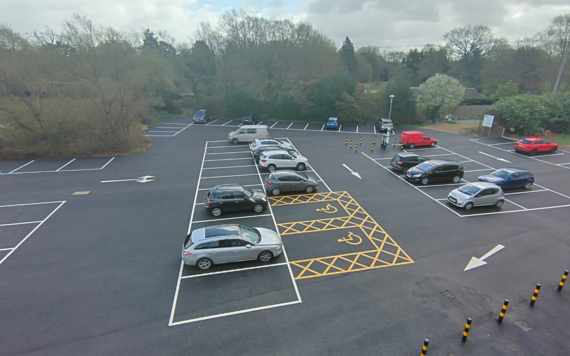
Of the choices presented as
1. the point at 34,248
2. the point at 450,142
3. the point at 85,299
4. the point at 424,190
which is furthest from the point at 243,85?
the point at 85,299

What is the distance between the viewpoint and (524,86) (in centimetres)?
4969

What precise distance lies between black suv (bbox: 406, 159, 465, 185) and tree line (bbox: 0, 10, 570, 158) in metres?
19.0

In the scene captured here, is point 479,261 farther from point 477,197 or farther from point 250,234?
point 250,234

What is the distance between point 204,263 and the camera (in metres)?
10.7

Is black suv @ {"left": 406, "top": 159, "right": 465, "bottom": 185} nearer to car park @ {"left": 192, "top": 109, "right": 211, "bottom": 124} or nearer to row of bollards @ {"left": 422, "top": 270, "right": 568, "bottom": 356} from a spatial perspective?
row of bollards @ {"left": 422, "top": 270, "right": 568, "bottom": 356}

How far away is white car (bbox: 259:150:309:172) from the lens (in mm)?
20625

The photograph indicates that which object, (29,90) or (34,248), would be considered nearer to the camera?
(34,248)

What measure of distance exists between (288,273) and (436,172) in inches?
534

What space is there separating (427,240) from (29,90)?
31.2 m

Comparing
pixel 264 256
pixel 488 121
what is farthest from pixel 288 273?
pixel 488 121

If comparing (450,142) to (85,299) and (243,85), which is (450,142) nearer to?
(243,85)

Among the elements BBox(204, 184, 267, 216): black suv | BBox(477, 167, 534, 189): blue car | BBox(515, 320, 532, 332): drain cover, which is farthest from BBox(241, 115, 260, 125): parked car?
BBox(515, 320, 532, 332): drain cover

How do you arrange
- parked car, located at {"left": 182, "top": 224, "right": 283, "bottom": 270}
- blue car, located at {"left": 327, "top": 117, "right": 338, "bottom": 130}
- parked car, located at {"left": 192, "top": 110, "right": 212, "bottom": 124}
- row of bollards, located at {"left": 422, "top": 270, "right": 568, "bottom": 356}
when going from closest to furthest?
row of bollards, located at {"left": 422, "top": 270, "right": 568, "bottom": 356} < parked car, located at {"left": 182, "top": 224, "right": 283, "bottom": 270} < blue car, located at {"left": 327, "top": 117, "right": 338, "bottom": 130} < parked car, located at {"left": 192, "top": 110, "right": 212, "bottom": 124}

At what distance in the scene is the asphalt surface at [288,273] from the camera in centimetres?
803
